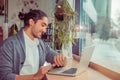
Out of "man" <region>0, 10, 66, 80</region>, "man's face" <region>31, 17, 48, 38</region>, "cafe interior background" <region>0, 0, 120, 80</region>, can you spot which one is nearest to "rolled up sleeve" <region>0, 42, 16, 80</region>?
"man" <region>0, 10, 66, 80</region>

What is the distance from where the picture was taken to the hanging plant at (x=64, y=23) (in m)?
3.48

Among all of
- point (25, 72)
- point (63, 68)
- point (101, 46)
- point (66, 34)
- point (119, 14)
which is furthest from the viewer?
point (66, 34)

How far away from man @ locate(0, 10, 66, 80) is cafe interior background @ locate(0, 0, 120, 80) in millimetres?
569

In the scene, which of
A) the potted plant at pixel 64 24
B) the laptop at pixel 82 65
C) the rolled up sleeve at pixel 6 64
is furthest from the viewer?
the potted plant at pixel 64 24

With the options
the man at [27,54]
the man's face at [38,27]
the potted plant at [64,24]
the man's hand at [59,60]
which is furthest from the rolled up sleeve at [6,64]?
the potted plant at [64,24]

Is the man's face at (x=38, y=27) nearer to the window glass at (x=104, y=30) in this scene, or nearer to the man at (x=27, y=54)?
the man at (x=27, y=54)

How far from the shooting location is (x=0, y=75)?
1.81 m

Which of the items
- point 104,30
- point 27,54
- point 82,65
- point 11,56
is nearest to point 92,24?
point 104,30

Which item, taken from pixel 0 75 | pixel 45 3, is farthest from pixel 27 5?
pixel 0 75

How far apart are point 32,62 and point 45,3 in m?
2.54

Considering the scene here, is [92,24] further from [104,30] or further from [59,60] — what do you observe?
[59,60]

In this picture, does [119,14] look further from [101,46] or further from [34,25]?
[34,25]

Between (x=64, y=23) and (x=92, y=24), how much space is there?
1.61 feet

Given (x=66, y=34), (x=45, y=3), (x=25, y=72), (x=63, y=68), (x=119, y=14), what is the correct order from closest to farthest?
(x=25, y=72) → (x=119, y=14) → (x=63, y=68) → (x=66, y=34) → (x=45, y=3)
